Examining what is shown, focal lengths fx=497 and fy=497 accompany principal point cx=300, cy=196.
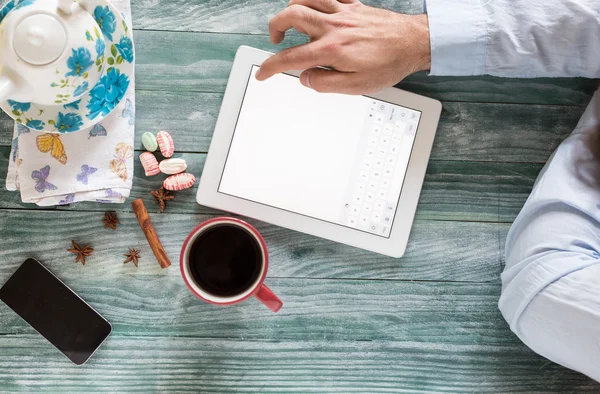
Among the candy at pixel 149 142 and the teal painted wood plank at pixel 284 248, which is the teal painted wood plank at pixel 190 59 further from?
the teal painted wood plank at pixel 284 248

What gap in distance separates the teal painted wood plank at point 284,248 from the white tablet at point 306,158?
41 millimetres

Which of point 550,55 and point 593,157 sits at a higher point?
point 550,55

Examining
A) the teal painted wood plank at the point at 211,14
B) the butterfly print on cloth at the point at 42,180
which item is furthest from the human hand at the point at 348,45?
the butterfly print on cloth at the point at 42,180

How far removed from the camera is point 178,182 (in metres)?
0.75

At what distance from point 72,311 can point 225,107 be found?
1.26ft

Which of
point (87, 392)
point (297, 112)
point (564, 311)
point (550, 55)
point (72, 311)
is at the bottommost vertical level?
point (87, 392)

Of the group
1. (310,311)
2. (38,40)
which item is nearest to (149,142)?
(38,40)

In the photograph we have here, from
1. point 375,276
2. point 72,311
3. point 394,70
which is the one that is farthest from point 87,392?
point 394,70

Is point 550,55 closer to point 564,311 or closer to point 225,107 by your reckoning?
point 564,311

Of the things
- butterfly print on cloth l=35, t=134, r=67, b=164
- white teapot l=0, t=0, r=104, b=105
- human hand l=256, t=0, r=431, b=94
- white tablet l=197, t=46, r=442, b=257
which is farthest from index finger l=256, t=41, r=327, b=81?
butterfly print on cloth l=35, t=134, r=67, b=164

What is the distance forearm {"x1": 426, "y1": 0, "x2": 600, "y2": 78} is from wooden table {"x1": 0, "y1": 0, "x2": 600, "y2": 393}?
11 centimetres

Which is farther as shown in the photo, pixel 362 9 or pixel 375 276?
pixel 375 276

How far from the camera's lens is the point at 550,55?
678 millimetres

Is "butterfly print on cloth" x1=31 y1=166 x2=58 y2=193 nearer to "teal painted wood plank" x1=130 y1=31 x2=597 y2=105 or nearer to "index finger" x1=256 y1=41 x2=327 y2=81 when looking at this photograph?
"teal painted wood plank" x1=130 y1=31 x2=597 y2=105
